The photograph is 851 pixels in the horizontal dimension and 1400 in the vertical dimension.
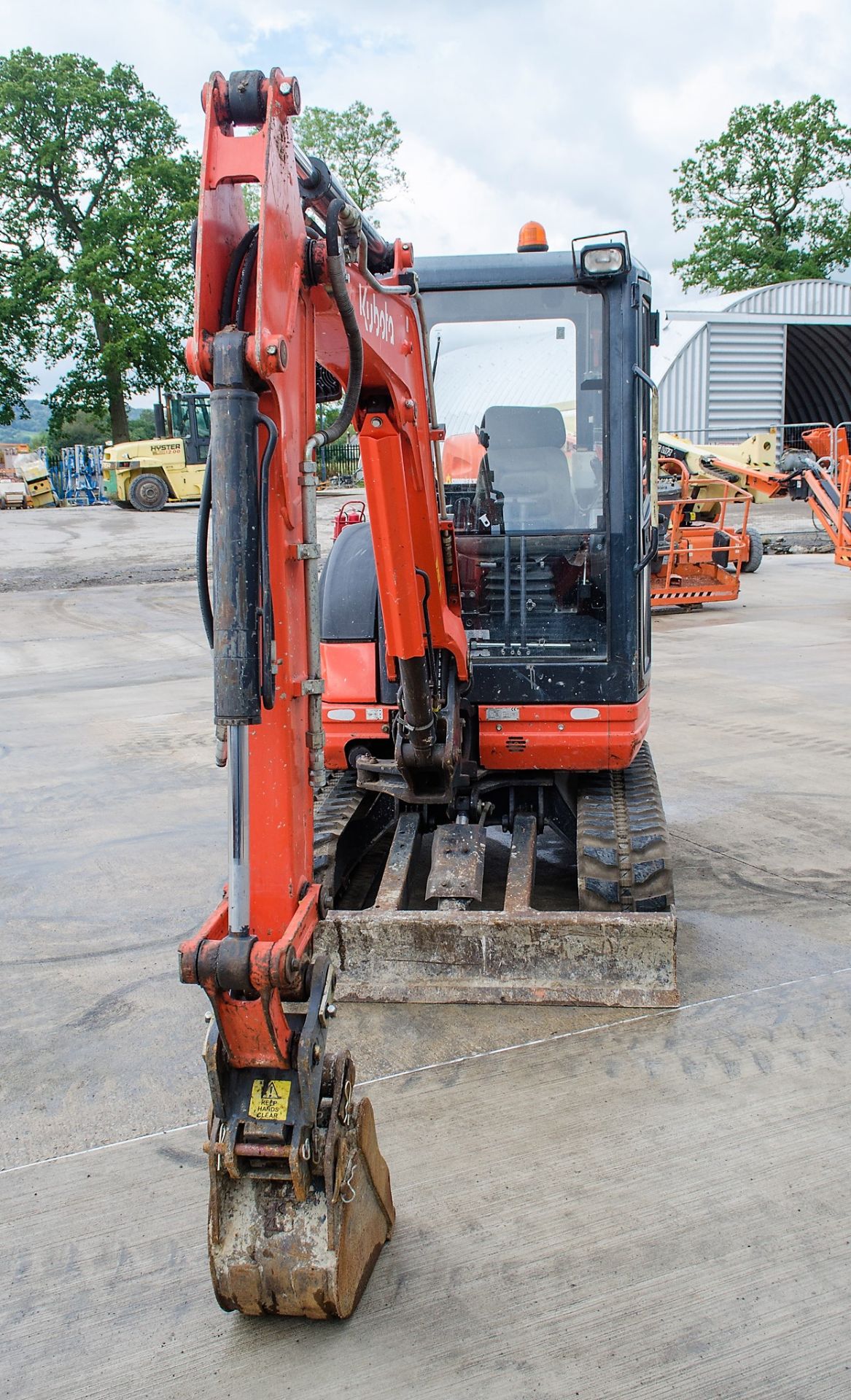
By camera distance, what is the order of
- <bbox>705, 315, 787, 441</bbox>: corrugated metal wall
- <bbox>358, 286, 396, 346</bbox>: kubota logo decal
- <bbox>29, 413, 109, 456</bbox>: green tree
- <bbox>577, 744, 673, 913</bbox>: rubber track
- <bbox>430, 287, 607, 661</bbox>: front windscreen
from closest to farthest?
<bbox>358, 286, 396, 346</bbox>: kubota logo decal
<bbox>577, 744, 673, 913</bbox>: rubber track
<bbox>430, 287, 607, 661</bbox>: front windscreen
<bbox>705, 315, 787, 441</bbox>: corrugated metal wall
<bbox>29, 413, 109, 456</bbox>: green tree

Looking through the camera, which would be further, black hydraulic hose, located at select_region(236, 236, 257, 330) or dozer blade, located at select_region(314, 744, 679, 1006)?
dozer blade, located at select_region(314, 744, 679, 1006)

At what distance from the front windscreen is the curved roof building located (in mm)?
20743

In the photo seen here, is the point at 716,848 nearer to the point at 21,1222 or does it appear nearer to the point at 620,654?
the point at 620,654

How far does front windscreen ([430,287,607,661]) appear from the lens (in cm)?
461

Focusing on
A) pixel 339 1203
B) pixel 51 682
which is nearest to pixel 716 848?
pixel 339 1203

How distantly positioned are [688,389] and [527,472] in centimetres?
2226

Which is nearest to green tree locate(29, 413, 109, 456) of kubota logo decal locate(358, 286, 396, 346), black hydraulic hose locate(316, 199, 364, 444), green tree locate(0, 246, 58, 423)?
green tree locate(0, 246, 58, 423)

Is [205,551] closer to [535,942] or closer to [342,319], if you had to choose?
[342,319]

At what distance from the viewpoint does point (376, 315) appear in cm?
332

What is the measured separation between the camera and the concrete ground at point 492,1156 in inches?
105

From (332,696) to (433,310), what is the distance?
1.69 m

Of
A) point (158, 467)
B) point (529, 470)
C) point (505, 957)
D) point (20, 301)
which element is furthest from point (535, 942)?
point (20, 301)

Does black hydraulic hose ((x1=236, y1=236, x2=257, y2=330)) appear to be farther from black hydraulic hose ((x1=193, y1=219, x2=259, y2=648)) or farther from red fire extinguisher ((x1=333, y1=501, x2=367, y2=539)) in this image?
red fire extinguisher ((x1=333, y1=501, x2=367, y2=539))

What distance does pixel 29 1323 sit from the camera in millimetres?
2811
